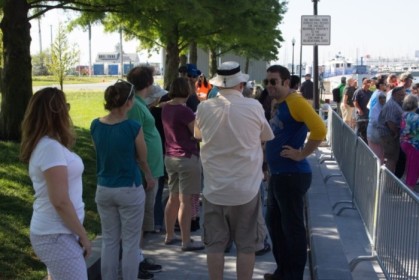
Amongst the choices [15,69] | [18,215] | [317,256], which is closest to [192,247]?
[317,256]

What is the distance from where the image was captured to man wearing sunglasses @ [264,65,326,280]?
4.61 metres

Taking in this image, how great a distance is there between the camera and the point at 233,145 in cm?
423

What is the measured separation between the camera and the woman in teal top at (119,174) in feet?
14.6

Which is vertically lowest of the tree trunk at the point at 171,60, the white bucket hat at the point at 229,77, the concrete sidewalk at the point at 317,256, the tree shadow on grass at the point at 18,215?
the concrete sidewalk at the point at 317,256

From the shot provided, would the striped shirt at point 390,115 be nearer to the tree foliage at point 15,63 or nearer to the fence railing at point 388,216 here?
the fence railing at point 388,216

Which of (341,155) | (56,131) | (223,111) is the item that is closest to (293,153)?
(223,111)

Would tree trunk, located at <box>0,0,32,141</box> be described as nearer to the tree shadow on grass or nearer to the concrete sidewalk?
the tree shadow on grass

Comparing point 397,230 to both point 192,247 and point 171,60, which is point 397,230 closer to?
point 192,247

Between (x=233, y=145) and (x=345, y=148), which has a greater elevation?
(x=233, y=145)

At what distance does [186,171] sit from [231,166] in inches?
69.3

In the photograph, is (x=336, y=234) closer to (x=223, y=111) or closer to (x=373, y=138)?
(x=223, y=111)

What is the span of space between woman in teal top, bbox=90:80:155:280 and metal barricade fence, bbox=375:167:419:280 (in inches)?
81.1

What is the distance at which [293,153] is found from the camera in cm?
463

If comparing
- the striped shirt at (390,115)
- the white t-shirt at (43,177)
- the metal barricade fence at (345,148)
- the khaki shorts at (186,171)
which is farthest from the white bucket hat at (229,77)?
the striped shirt at (390,115)
